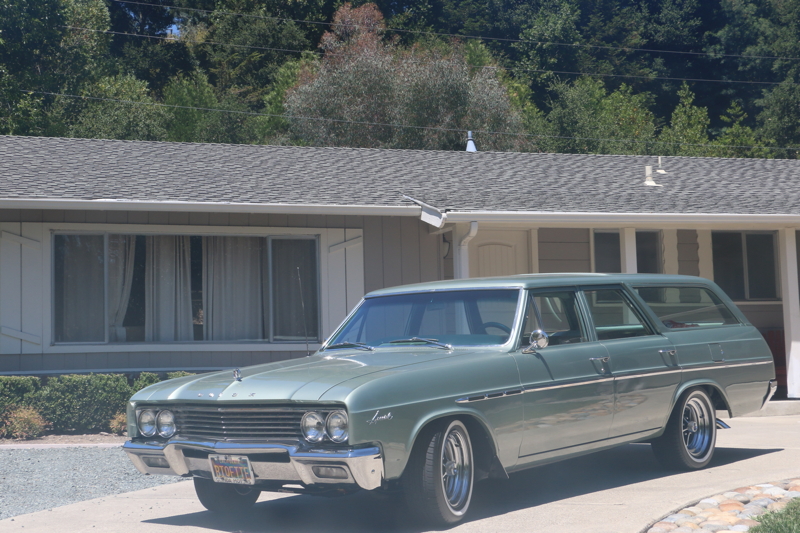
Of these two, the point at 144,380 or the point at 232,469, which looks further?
the point at 144,380

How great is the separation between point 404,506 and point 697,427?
284 centimetres

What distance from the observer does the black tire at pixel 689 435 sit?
7105mm

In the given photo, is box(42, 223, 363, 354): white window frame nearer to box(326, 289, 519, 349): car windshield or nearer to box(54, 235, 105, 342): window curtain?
box(54, 235, 105, 342): window curtain

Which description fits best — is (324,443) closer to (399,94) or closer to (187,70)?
(399,94)

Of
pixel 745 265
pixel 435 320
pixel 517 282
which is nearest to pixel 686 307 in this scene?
pixel 517 282

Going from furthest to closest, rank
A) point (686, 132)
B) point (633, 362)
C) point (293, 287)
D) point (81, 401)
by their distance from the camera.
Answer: point (686, 132), point (293, 287), point (81, 401), point (633, 362)

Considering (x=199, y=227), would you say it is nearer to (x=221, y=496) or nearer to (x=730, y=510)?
(x=221, y=496)

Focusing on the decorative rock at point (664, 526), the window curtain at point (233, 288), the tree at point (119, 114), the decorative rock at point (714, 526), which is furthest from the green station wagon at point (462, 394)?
the tree at point (119, 114)

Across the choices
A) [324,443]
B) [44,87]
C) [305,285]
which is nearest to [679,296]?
[324,443]

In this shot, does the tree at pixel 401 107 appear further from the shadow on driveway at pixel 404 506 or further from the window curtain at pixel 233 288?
the shadow on driveway at pixel 404 506

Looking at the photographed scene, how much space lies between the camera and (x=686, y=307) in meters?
7.74

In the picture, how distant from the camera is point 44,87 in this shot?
29422mm

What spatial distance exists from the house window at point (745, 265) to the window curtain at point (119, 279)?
9379 mm

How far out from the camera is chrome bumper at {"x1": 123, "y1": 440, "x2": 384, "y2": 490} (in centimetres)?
498
